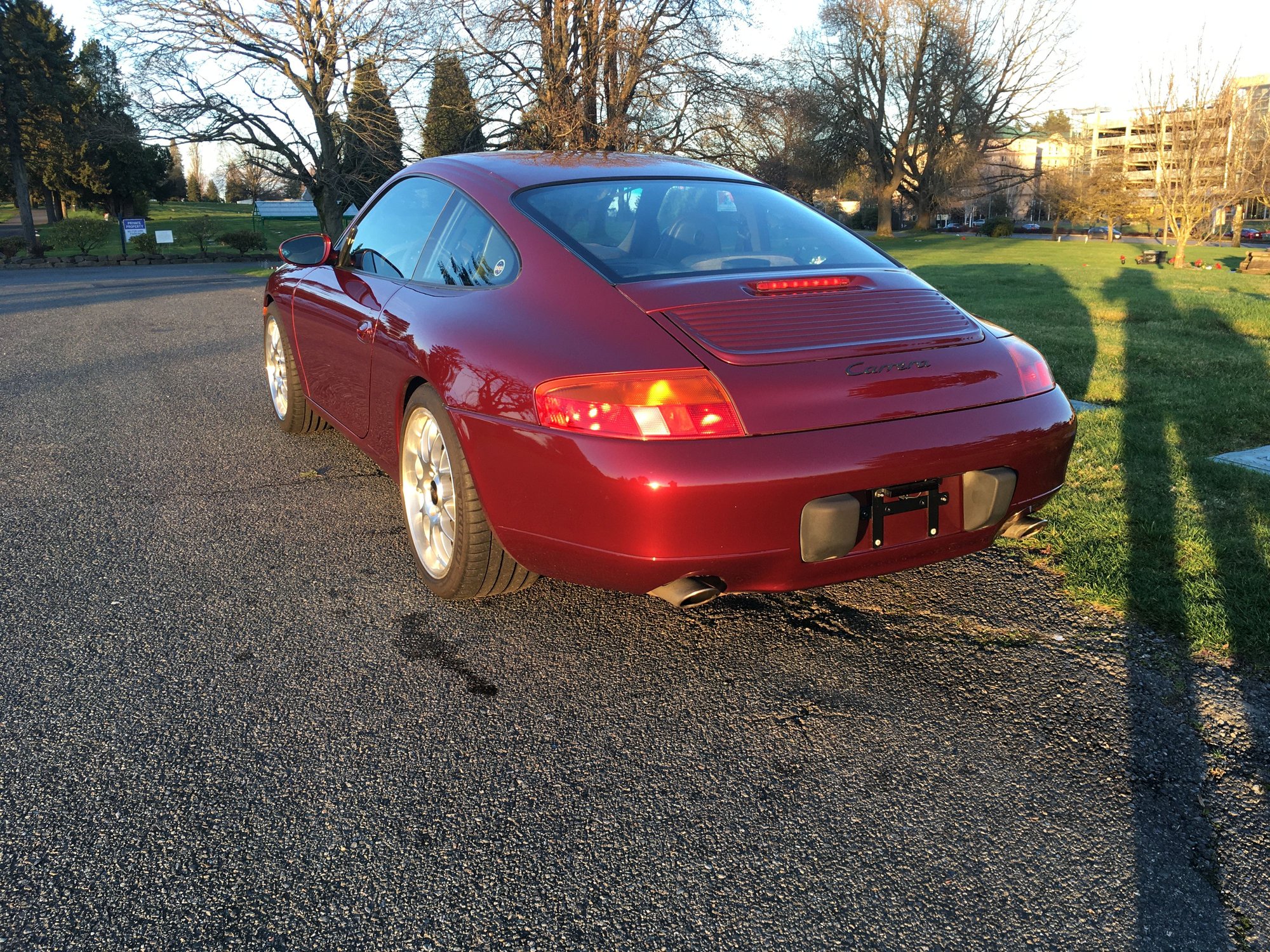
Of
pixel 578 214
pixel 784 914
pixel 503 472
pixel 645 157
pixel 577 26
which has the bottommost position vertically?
pixel 784 914

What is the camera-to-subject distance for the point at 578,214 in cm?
337

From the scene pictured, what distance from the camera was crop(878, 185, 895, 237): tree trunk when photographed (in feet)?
167

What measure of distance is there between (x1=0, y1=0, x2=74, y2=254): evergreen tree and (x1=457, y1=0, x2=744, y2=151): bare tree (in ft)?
69.5

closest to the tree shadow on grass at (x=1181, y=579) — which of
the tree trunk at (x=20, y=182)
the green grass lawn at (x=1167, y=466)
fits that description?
the green grass lawn at (x=1167, y=466)

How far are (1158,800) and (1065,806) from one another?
219 mm

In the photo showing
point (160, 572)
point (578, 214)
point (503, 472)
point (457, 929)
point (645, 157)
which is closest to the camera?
point (457, 929)

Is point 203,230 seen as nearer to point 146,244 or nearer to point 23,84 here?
point 146,244

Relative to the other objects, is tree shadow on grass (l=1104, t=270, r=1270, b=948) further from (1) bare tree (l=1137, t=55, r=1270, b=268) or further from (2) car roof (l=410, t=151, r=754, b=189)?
(1) bare tree (l=1137, t=55, r=1270, b=268)

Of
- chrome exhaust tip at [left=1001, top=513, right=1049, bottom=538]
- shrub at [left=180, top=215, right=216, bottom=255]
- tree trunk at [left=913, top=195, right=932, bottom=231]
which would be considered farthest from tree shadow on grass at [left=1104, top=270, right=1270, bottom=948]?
tree trunk at [left=913, top=195, right=932, bottom=231]

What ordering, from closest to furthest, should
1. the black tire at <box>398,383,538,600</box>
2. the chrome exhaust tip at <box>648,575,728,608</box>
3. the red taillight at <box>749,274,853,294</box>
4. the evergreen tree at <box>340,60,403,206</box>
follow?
the chrome exhaust tip at <box>648,575,728,608</box> → the red taillight at <box>749,274,853,294</box> → the black tire at <box>398,383,538,600</box> → the evergreen tree at <box>340,60,403,206</box>

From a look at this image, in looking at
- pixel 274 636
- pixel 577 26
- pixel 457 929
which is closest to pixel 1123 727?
pixel 457 929

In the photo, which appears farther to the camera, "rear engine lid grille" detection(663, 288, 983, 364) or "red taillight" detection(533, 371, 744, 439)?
"rear engine lid grille" detection(663, 288, 983, 364)

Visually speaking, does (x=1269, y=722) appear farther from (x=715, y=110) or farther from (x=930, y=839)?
(x=715, y=110)

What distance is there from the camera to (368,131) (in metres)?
25.1
